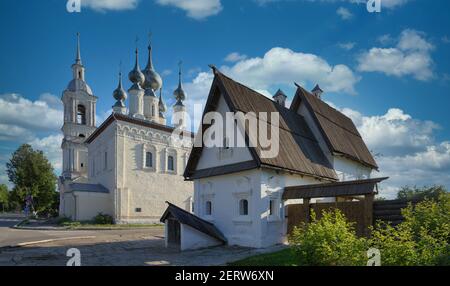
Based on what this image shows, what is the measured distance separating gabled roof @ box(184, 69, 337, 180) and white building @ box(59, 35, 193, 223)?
16.6 m

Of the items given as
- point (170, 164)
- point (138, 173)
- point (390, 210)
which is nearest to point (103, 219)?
point (138, 173)

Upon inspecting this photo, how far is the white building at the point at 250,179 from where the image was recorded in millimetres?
14031

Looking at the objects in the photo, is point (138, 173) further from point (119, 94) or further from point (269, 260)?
point (269, 260)

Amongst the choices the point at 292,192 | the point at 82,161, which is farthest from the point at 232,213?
the point at 82,161

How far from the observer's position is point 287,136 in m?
15.9

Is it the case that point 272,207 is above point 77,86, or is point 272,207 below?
below

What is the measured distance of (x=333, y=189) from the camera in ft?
42.7

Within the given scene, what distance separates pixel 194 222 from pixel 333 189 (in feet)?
18.7

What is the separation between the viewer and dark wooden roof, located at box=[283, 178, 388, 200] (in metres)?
12.1

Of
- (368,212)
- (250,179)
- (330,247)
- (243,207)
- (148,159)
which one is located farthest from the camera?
(148,159)

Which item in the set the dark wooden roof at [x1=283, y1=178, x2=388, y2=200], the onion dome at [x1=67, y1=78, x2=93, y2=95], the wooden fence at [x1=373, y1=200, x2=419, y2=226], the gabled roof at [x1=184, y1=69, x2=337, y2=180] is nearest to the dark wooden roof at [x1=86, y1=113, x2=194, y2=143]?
the onion dome at [x1=67, y1=78, x2=93, y2=95]

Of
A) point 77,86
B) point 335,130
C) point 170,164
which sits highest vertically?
point 77,86
